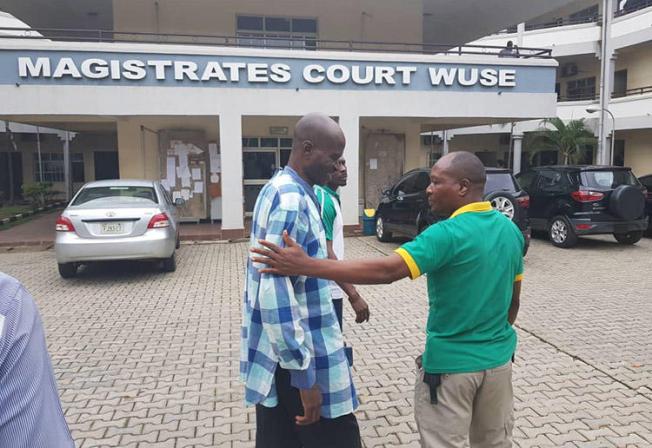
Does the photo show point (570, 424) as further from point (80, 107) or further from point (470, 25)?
point (470, 25)

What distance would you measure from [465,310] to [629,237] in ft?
35.1

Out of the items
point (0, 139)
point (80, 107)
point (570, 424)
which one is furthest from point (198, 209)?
point (0, 139)

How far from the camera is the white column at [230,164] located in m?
11.7

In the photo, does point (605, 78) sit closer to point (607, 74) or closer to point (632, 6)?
point (607, 74)

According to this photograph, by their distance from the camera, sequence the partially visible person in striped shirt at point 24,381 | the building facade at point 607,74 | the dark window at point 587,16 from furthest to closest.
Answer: the dark window at point 587,16 → the building facade at point 607,74 → the partially visible person in striped shirt at point 24,381

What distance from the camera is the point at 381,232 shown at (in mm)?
11781

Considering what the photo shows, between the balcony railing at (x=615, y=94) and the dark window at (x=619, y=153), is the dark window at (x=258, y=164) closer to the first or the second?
the balcony railing at (x=615, y=94)

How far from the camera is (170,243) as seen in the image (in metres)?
8.26

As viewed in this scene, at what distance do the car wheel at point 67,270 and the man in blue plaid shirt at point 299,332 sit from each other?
6748 millimetres

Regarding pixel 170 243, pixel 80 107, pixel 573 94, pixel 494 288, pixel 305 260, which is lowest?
pixel 170 243

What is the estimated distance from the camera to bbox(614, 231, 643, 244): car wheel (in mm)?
11133

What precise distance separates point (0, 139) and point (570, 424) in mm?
25031

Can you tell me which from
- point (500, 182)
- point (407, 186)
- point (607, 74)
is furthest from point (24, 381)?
point (607, 74)

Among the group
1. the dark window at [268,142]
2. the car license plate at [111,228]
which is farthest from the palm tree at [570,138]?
the car license plate at [111,228]
